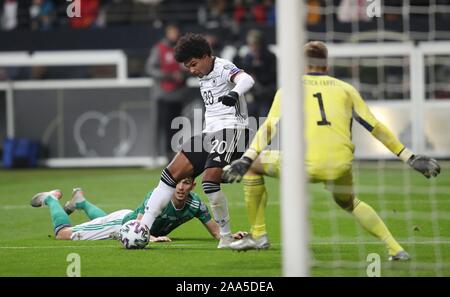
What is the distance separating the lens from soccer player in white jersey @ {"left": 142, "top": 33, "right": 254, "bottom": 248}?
30.3 feet

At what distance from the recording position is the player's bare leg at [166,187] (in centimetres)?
927

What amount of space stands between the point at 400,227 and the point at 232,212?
250cm

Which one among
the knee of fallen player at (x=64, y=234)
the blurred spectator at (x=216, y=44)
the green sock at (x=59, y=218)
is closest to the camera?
the knee of fallen player at (x=64, y=234)

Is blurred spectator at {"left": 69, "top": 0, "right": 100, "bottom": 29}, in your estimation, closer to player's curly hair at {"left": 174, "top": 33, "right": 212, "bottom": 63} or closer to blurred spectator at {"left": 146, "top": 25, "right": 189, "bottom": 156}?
blurred spectator at {"left": 146, "top": 25, "right": 189, "bottom": 156}

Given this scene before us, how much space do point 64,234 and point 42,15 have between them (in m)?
13.7

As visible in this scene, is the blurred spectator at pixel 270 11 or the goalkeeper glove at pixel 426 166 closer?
the goalkeeper glove at pixel 426 166

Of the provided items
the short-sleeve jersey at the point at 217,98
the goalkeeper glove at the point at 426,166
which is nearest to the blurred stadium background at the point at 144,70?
the short-sleeve jersey at the point at 217,98

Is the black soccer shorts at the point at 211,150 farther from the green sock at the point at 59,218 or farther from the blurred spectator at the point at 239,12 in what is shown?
the blurred spectator at the point at 239,12

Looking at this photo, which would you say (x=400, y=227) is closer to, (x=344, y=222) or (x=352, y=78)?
(x=344, y=222)

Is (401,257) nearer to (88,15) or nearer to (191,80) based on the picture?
(191,80)

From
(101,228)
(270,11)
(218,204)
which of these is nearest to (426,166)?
(218,204)

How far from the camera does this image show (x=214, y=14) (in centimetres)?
2234

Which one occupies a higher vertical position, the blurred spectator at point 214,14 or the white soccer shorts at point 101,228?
the blurred spectator at point 214,14

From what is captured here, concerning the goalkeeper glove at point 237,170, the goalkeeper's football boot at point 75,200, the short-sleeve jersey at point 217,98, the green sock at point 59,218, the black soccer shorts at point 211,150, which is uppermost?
the short-sleeve jersey at point 217,98
